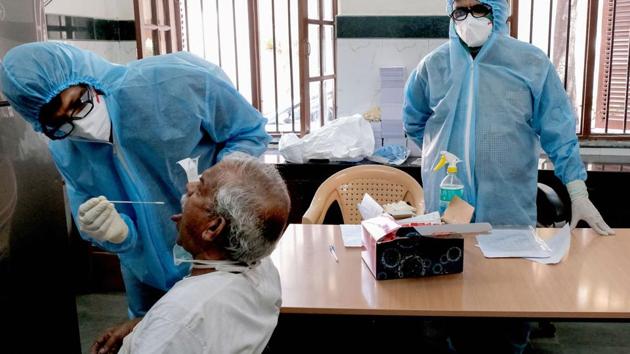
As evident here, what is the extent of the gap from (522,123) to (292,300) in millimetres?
1154

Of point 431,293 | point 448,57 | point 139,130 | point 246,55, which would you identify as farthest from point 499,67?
point 246,55

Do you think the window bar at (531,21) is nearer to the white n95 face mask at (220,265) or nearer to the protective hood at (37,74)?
the protective hood at (37,74)

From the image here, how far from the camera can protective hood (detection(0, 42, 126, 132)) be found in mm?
1349

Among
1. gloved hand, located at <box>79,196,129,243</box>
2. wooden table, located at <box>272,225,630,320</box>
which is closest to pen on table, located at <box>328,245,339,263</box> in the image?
wooden table, located at <box>272,225,630,320</box>

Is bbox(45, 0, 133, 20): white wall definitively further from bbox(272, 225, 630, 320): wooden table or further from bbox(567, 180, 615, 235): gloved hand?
bbox(567, 180, 615, 235): gloved hand

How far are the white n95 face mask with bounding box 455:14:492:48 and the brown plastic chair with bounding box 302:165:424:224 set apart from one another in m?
0.66

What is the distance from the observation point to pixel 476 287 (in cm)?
158

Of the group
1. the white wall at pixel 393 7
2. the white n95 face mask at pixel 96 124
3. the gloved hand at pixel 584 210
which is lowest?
the gloved hand at pixel 584 210

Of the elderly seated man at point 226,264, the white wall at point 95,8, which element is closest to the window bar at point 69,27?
the white wall at point 95,8

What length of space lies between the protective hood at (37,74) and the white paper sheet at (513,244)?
130 centimetres

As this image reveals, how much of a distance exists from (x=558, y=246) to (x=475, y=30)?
2.80 feet

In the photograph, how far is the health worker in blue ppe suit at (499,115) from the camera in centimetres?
211

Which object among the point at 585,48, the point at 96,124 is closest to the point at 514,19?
the point at 585,48

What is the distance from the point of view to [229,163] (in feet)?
3.80
